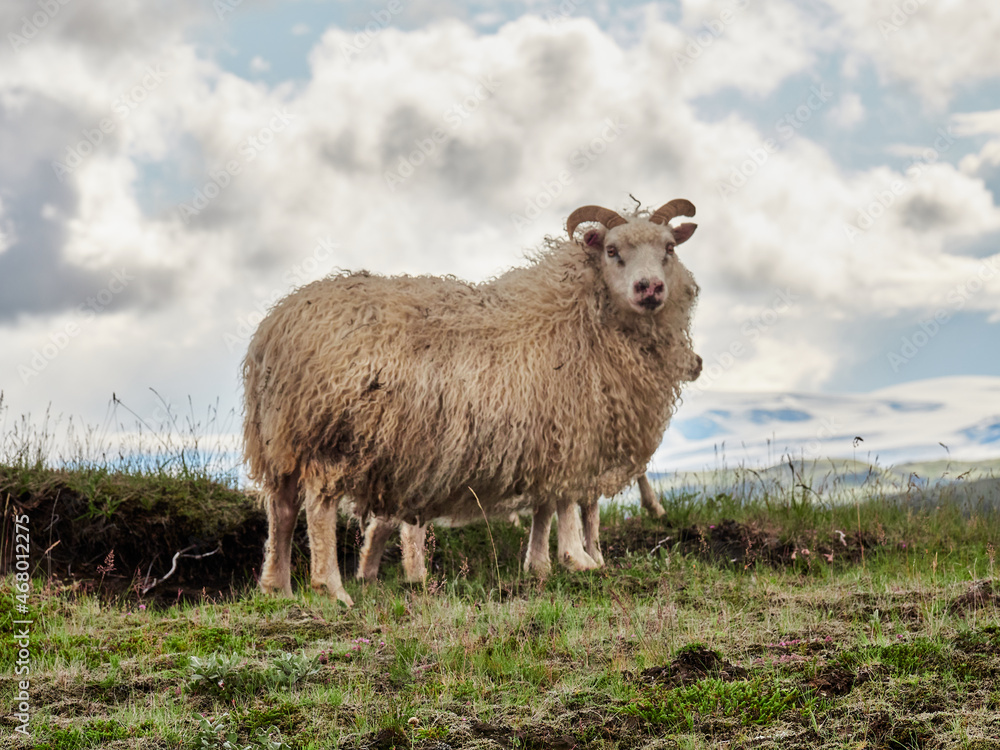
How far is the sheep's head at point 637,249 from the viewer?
754 centimetres

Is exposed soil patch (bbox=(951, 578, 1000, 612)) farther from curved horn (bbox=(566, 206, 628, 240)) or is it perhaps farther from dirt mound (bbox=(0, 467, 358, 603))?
dirt mound (bbox=(0, 467, 358, 603))

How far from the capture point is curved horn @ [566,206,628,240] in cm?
807

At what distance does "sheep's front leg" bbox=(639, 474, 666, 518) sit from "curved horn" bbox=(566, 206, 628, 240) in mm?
3863

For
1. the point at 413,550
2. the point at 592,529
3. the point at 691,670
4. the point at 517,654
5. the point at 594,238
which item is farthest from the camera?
the point at 592,529

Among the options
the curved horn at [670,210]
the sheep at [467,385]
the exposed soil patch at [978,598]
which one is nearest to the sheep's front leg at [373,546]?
the sheep at [467,385]

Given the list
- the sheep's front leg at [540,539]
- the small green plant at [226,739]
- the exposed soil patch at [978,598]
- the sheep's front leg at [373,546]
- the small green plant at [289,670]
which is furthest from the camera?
the sheep's front leg at [373,546]

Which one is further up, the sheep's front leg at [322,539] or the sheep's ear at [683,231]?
the sheep's ear at [683,231]

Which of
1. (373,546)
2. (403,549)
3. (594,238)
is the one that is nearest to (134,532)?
(373,546)

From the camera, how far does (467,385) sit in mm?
7637

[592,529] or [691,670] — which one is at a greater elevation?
[592,529]

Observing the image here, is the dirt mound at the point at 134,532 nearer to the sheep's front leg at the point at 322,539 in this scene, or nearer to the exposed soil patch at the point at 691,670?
the sheep's front leg at the point at 322,539

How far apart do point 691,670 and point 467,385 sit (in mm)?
3418

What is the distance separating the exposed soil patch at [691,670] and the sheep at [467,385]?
2.96 meters

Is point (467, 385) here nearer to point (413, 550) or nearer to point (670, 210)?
point (413, 550)
